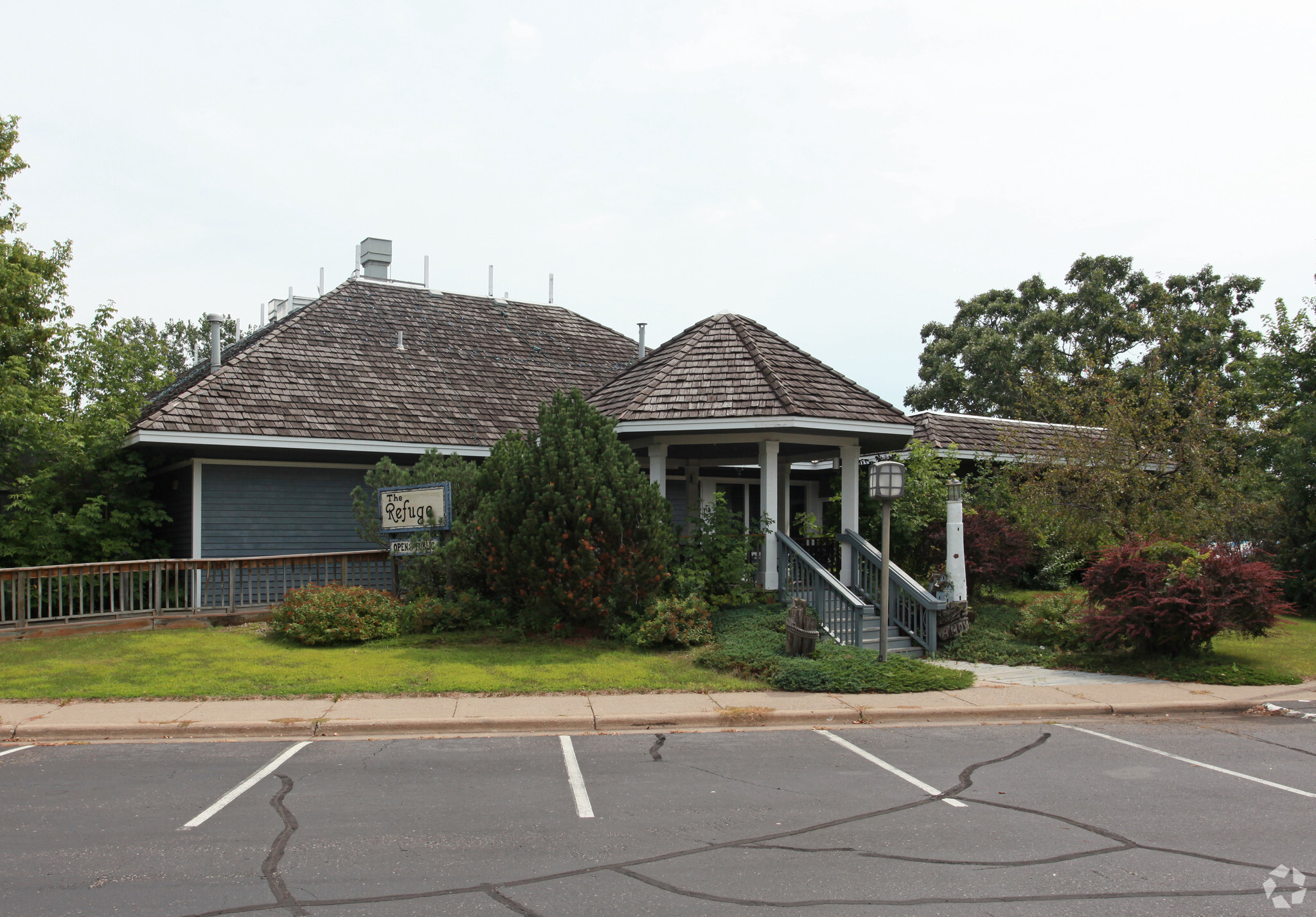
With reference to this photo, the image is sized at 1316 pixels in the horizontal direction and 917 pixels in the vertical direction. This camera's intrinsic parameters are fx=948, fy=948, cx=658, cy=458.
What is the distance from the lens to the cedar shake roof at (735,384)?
1445 centimetres

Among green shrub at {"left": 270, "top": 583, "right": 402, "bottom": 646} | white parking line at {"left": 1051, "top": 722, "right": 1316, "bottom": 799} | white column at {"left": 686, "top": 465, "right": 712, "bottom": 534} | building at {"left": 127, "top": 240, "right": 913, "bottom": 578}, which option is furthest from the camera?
white column at {"left": 686, "top": 465, "right": 712, "bottom": 534}

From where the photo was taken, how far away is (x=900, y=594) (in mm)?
14156

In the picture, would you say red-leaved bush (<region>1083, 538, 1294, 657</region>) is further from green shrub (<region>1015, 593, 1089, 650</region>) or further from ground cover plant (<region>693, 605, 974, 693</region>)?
ground cover plant (<region>693, 605, 974, 693</region>)

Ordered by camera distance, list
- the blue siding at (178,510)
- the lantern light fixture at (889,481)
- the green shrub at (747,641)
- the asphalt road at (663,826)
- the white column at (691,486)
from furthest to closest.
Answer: the white column at (691,486), the blue siding at (178,510), the lantern light fixture at (889,481), the green shrub at (747,641), the asphalt road at (663,826)

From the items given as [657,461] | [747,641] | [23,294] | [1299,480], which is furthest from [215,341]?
[1299,480]

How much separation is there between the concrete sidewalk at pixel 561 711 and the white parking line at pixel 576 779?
0.70m

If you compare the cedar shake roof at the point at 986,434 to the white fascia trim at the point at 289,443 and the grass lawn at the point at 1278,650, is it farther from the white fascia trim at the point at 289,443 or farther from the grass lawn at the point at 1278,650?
the white fascia trim at the point at 289,443

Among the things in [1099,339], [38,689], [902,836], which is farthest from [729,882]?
[1099,339]

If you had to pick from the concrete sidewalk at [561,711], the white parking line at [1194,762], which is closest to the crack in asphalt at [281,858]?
the concrete sidewalk at [561,711]

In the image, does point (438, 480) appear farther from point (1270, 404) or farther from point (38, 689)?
point (1270, 404)

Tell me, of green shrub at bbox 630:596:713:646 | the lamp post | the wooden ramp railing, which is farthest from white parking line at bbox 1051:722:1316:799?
the wooden ramp railing

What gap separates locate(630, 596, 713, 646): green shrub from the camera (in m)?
12.5

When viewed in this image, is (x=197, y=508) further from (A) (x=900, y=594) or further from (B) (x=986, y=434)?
(B) (x=986, y=434)

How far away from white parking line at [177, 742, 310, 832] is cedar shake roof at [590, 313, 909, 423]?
24.0ft
